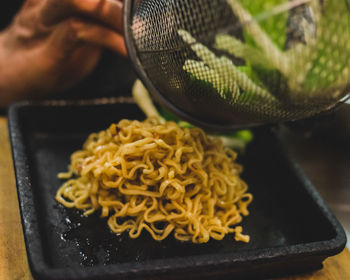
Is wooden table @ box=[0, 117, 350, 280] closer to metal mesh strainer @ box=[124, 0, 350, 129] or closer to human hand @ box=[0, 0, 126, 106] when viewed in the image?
human hand @ box=[0, 0, 126, 106]

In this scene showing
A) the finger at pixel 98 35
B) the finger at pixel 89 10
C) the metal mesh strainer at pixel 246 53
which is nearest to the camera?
the metal mesh strainer at pixel 246 53

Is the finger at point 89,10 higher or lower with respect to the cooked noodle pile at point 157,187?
higher

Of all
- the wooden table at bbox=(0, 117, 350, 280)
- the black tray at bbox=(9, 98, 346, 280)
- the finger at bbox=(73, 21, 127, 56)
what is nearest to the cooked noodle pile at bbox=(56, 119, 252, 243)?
the black tray at bbox=(9, 98, 346, 280)

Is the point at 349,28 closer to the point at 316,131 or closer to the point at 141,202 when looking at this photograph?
the point at 141,202

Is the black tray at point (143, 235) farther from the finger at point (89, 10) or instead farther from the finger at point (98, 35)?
the finger at point (89, 10)

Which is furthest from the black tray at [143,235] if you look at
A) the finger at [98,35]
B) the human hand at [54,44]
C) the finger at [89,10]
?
the finger at [89,10]

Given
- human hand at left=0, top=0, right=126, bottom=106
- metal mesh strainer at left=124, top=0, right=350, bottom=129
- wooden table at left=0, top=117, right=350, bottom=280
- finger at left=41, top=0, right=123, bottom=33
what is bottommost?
wooden table at left=0, top=117, right=350, bottom=280
